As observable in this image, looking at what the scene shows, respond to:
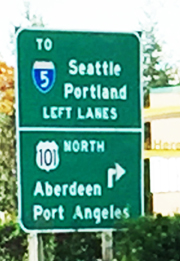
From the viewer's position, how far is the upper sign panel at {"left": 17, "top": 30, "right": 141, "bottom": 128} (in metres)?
10.9

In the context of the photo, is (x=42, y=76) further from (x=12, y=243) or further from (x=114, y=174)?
(x=12, y=243)

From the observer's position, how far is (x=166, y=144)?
31.1 meters

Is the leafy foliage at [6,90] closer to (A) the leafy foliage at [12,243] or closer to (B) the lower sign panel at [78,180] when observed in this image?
(A) the leafy foliage at [12,243]

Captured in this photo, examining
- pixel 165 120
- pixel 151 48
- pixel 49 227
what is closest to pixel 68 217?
pixel 49 227

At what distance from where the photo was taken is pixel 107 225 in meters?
11.2

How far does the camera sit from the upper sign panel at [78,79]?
10891mm

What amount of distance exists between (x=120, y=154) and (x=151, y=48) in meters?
27.0

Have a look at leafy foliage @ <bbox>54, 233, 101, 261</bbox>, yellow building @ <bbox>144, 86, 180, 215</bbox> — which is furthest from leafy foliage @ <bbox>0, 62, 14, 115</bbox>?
leafy foliage @ <bbox>54, 233, 101, 261</bbox>

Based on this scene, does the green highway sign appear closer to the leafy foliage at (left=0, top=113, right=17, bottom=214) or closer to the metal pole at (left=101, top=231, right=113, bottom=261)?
the metal pole at (left=101, top=231, right=113, bottom=261)

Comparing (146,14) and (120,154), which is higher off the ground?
(146,14)

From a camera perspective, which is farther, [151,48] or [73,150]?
[151,48]

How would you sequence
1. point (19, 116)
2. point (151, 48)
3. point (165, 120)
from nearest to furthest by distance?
point (19, 116)
point (165, 120)
point (151, 48)

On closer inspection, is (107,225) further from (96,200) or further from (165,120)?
(165,120)

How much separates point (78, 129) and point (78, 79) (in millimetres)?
517
